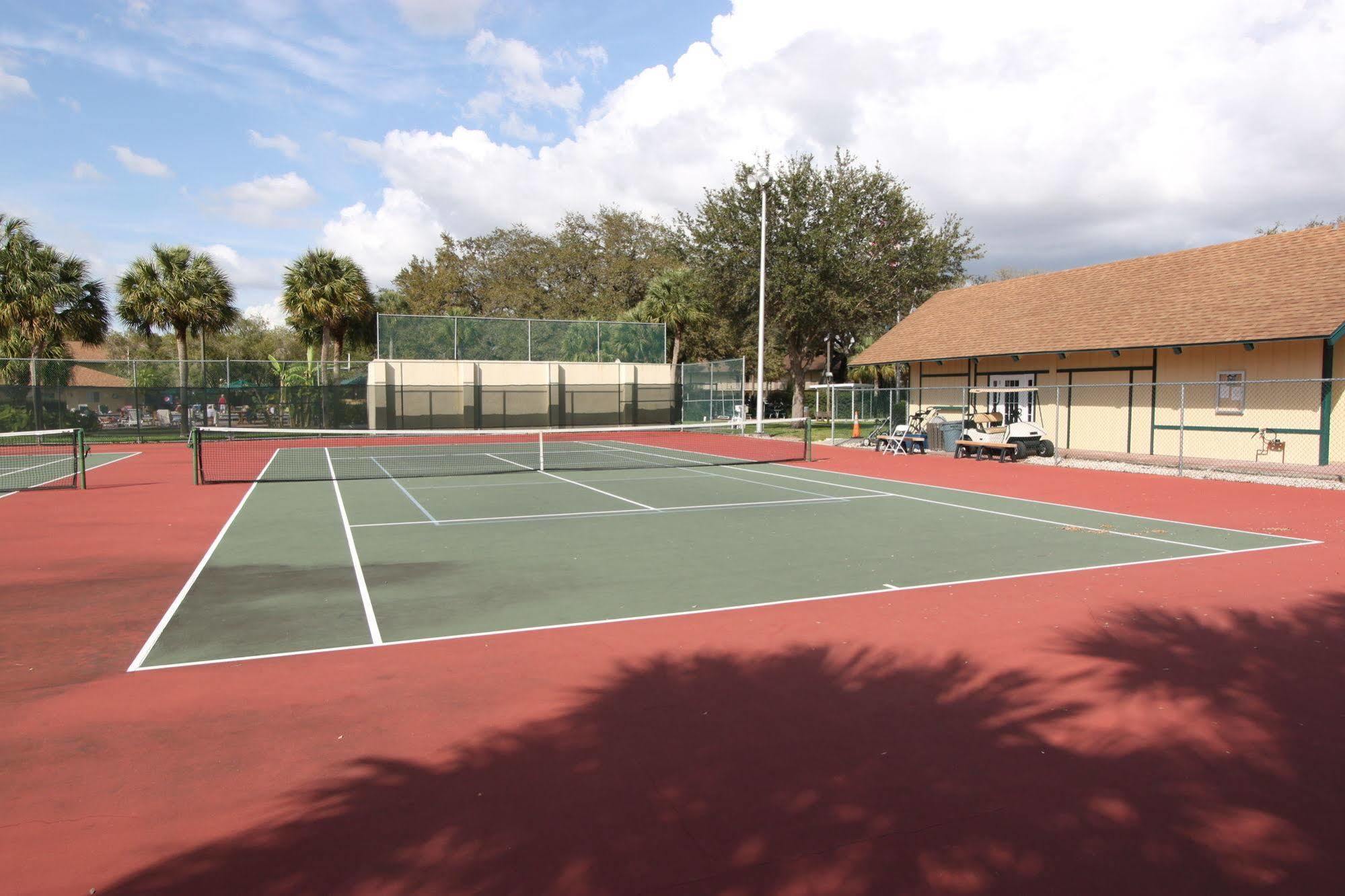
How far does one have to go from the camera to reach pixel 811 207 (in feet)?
122

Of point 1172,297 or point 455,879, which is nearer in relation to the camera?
point 455,879

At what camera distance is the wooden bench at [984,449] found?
2394 centimetres

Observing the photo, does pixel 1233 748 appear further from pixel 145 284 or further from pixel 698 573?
pixel 145 284

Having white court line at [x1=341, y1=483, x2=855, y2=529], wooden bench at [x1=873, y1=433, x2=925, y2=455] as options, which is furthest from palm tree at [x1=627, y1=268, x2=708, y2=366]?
white court line at [x1=341, y1=483, x2=855, y2=529]

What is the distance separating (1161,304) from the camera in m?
24.1

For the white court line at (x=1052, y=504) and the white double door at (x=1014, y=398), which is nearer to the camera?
the white court line at (x=1052, y=504)

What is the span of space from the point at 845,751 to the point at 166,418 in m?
38.1

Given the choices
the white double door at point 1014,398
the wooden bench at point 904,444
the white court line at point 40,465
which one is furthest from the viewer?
the white double door at point 1014,398

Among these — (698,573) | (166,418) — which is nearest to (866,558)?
(698,573)

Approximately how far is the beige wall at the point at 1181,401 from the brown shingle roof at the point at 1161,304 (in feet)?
2.24

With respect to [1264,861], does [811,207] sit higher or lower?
higher

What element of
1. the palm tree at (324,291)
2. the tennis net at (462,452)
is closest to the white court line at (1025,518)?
the tennis net at (462,452)

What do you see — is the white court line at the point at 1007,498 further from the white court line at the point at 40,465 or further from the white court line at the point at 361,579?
the white court line at the point at 40,465

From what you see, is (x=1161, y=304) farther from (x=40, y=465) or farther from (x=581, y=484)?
(x=40, y=465)
